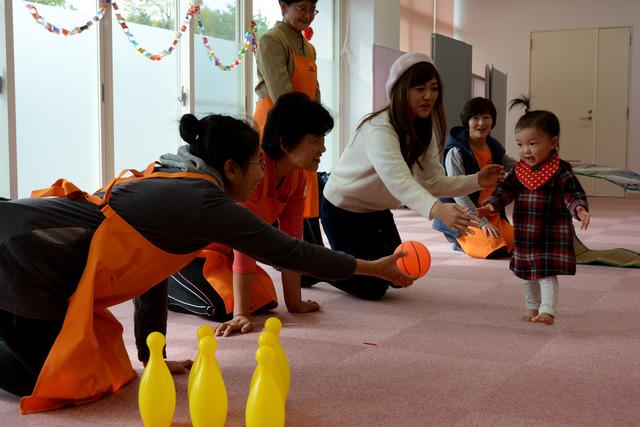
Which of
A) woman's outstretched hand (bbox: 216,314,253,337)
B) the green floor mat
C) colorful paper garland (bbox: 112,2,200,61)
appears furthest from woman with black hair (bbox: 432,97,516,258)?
woman's outstretched hand (bbox: 216,314,253,337)

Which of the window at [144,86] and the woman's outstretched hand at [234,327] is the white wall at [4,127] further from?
the woman's outstretched hand at [234,327]

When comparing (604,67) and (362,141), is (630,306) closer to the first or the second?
(362,141)

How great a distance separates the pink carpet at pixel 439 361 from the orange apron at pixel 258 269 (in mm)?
73

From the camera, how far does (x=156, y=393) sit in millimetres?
1399

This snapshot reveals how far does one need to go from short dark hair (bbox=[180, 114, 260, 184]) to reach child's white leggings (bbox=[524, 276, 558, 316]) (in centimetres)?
127

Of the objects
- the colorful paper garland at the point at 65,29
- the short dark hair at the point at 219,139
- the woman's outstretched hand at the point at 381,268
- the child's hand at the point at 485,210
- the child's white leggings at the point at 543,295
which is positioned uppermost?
the colorful paper garland at the point at 65,29

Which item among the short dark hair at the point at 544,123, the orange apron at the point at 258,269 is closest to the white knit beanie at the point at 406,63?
the short dark hair at the point at 544,123

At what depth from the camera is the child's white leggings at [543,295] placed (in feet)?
8.06

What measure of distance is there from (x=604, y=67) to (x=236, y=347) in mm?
8325

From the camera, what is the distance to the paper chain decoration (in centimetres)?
388

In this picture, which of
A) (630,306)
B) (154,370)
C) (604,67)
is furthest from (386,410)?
(604,67)

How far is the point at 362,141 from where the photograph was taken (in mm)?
2795

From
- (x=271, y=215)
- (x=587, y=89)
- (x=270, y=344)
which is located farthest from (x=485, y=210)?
(x=587, y=89)

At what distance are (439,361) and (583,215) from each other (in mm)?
702
